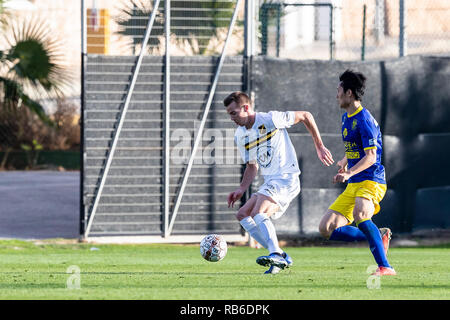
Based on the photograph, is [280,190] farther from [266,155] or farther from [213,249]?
[213,249]

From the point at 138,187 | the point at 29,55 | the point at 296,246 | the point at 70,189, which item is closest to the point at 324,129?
Result: the point at 296,246

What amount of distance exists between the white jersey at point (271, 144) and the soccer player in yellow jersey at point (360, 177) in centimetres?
62

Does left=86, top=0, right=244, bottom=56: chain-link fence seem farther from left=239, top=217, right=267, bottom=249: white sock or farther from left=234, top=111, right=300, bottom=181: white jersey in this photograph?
left=239, top=217, right=267, bottom=249: white sock

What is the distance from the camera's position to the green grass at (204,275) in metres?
7.82

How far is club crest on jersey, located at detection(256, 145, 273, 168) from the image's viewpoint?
10.1 m

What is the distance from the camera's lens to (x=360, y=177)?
9.69 metres

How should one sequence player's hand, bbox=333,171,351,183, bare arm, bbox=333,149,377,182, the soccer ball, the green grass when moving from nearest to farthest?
the green grass → player's hand, bbox=333,171,351,183 → bare arm, bbox=333,149,377,182 → the soccer ball

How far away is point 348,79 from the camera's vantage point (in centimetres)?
970

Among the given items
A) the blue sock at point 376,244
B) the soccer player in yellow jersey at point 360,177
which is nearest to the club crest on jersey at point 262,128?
the soccer player in yellow jersey at point 360,177

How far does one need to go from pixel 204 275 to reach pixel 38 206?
36.0 feet

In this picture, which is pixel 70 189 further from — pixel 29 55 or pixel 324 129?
pixel 324 129

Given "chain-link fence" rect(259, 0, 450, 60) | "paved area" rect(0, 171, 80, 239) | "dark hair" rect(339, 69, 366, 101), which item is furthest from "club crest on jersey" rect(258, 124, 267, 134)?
"paved area" rect(0, 171, 80, 239)

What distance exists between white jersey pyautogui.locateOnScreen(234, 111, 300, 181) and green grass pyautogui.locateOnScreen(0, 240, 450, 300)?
1.09 meters

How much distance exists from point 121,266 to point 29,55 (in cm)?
936
